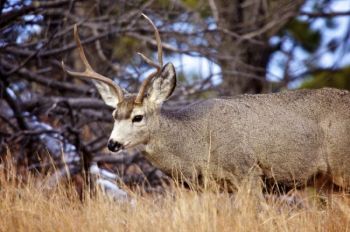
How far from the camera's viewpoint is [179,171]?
7570 mm

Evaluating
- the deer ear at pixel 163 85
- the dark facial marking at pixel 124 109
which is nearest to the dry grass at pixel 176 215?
the dark facial marking at pixel 124 109

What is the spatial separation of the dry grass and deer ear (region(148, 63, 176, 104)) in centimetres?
116

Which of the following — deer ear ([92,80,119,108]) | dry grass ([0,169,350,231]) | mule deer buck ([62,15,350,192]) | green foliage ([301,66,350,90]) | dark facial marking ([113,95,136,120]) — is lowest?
green foliage ([301,66,350,90])

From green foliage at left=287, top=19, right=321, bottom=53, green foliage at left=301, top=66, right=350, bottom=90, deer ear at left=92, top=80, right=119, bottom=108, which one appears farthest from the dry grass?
green foliage at left=287, top=19, right=321, bottom=53

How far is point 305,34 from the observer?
63.4 feet

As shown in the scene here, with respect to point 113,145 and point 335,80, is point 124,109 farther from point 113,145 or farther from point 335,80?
point 335,80

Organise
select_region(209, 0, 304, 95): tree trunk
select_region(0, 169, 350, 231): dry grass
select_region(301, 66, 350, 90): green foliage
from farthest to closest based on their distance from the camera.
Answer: select_region(301, 66, 350, 90): green foliage → select_region(209, 0, 304, 95): tree trunk → select_region(0, 169, 350, 231): dry grass

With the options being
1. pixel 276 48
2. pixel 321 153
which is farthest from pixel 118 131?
pixel 276 48

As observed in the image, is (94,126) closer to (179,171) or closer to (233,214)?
(179,171)

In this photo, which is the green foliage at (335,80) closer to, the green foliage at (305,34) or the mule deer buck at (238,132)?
the green foliage at (305,34)

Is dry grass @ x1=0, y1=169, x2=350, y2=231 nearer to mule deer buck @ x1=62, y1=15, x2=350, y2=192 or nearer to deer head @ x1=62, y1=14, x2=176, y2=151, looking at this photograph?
mule deer buck @ x1=62, y1=15, x2=350, y2=192

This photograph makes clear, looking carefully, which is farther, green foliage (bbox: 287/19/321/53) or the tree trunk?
green foliage (bbox: 287/19/321/53)

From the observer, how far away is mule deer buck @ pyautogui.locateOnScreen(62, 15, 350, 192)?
24.9ft

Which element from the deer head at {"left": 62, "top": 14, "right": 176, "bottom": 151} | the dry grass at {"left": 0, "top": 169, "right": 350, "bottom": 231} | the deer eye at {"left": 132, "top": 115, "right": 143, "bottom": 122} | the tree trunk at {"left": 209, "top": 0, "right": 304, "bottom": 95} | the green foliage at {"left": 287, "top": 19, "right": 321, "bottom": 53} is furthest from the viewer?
the green foliage at {"left": 287, "top": 19, "right": 321, "bottom": 53}
